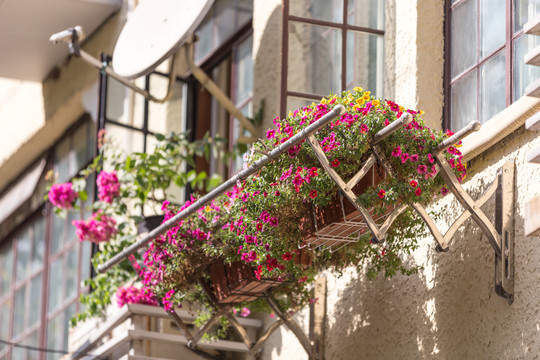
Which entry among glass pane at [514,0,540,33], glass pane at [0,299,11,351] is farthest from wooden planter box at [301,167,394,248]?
glass pane at [0,299,11,351]

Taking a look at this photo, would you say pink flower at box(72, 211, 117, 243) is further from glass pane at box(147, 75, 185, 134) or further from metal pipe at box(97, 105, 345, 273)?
metal pipe at box(97, 105, 345, 273)

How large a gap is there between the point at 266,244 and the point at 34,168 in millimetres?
8307

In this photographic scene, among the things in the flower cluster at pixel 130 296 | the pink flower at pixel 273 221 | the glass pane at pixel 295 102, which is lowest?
the flower cluster at pixel 130 296

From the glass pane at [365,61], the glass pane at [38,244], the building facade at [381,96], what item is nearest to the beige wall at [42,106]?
the building facade at [381,96]

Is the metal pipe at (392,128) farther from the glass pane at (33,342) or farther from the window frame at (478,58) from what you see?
the glass pane at (33,342)

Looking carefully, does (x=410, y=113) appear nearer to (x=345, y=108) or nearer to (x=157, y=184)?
(x=345, y=108)

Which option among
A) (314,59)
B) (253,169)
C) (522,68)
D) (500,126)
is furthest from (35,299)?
(500,126)

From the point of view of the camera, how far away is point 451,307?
18.9ft

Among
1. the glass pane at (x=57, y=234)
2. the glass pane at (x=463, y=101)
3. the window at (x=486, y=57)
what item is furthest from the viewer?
the glass pane at (x=57, y=234)

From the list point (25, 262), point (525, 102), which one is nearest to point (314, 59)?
point (525, 102)

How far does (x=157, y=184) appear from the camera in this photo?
28.8 ft

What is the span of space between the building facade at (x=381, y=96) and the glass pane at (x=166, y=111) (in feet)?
0.04

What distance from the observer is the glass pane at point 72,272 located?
38.3ft

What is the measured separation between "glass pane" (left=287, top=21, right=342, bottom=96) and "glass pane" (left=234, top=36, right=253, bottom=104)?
3.94 ft
